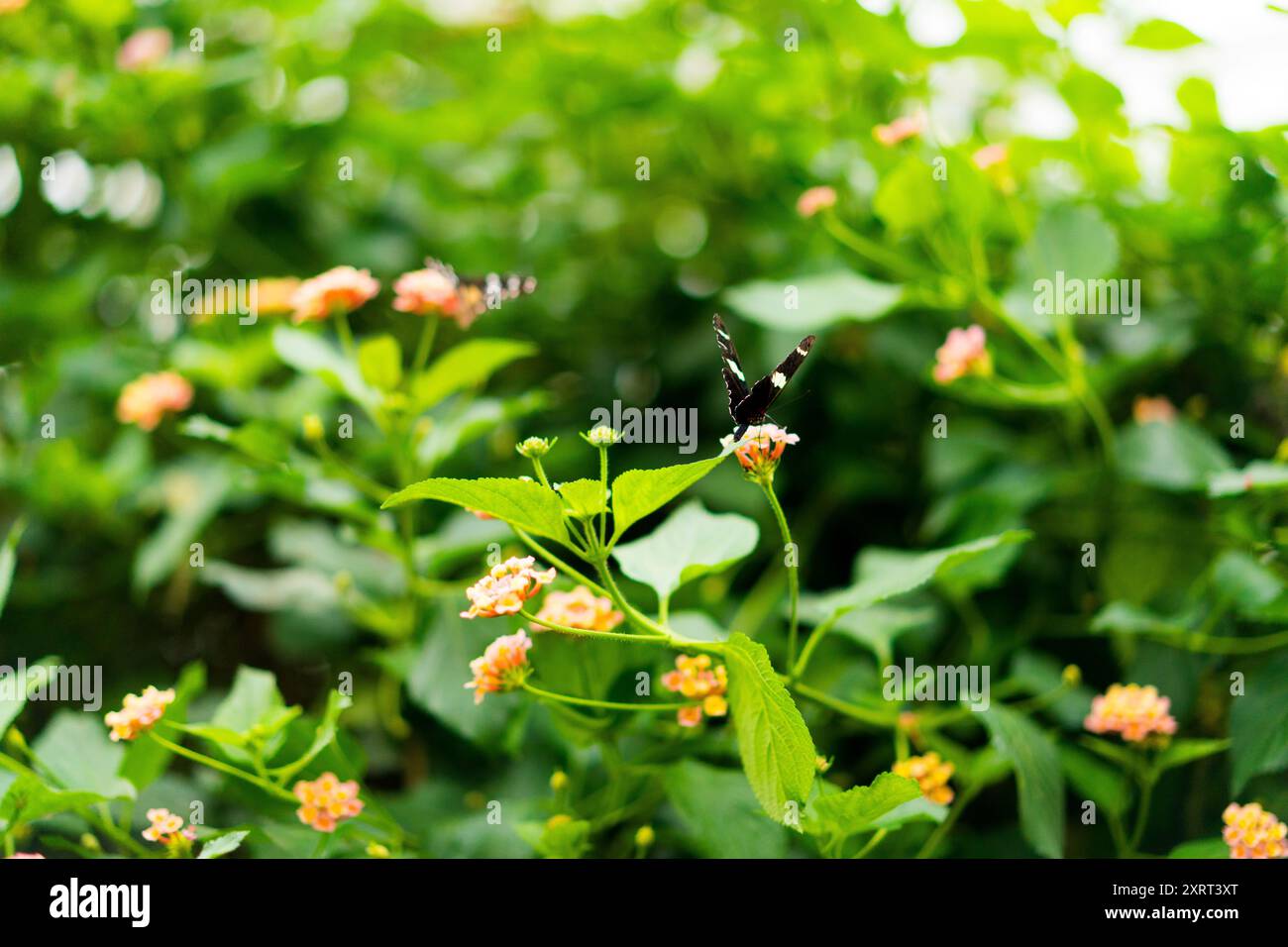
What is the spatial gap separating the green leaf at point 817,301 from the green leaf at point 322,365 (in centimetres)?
43

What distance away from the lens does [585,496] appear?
0.72m

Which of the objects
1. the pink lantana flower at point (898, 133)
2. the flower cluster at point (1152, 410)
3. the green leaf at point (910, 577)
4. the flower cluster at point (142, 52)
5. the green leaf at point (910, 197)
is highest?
the flower cluster at point (142, 52)

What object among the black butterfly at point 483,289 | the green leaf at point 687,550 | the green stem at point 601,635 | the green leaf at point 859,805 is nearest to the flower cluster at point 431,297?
the black butterfly at point 483,289

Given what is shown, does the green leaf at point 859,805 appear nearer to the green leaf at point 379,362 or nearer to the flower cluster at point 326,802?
the flower cluster at point 326,802

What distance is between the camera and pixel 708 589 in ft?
4.18

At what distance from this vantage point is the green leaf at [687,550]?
823mm

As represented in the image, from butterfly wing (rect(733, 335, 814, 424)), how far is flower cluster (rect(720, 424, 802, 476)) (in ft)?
0.05

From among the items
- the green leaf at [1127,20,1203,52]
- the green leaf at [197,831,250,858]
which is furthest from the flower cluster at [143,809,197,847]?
the green leaf at [1127,20,1203,52]

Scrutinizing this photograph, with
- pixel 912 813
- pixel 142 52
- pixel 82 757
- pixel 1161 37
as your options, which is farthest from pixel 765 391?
pixel 142 52

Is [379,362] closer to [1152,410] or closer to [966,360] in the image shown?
[966,360]

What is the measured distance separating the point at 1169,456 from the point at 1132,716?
36 centimetres

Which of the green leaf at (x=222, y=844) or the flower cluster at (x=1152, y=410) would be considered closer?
the green leaf at (x=222, y=844)

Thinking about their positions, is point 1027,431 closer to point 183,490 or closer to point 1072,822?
point 1072,822
